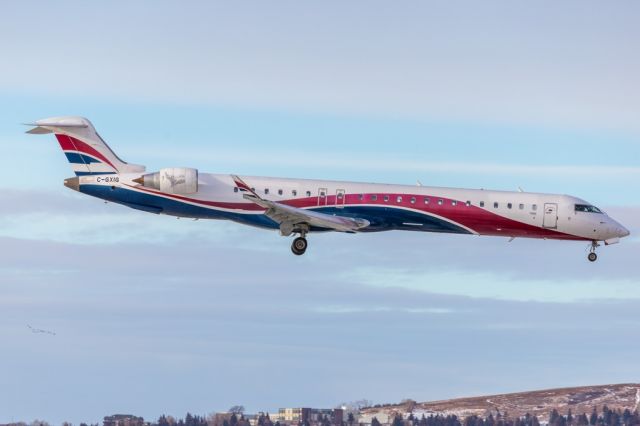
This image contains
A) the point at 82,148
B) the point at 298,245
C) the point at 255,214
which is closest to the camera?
the point at 298,245

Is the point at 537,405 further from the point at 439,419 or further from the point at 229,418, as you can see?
the point at 229,418

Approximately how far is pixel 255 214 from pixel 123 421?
9102 cm

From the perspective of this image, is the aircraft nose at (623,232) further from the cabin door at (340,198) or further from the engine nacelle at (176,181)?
the engine nacelle at (176,181)

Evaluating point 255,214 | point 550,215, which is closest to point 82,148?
point 255,214

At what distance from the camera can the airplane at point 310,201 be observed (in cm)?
6731

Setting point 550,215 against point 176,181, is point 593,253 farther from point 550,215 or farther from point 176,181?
point 176,181

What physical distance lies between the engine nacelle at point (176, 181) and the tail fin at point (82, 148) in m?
2.84

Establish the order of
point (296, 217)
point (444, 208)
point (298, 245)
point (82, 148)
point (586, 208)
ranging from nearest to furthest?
point (296, 217) → point (298, 245) → point (444, 208) → point (82, 148) → point (586, 208)

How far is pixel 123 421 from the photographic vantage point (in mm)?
152250

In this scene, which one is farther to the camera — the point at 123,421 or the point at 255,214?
the point at 123,421

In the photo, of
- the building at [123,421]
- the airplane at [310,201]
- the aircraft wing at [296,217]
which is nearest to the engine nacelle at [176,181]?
the airplane at [310,201]

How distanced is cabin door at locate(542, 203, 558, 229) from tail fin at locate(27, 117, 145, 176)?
2319cm

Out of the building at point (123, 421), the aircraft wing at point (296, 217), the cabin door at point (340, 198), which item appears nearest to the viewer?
the aircraft wing at point (296, 217)

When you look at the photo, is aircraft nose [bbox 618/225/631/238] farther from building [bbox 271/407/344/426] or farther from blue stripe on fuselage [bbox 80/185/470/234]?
building [bbox 271/407/344/426]
